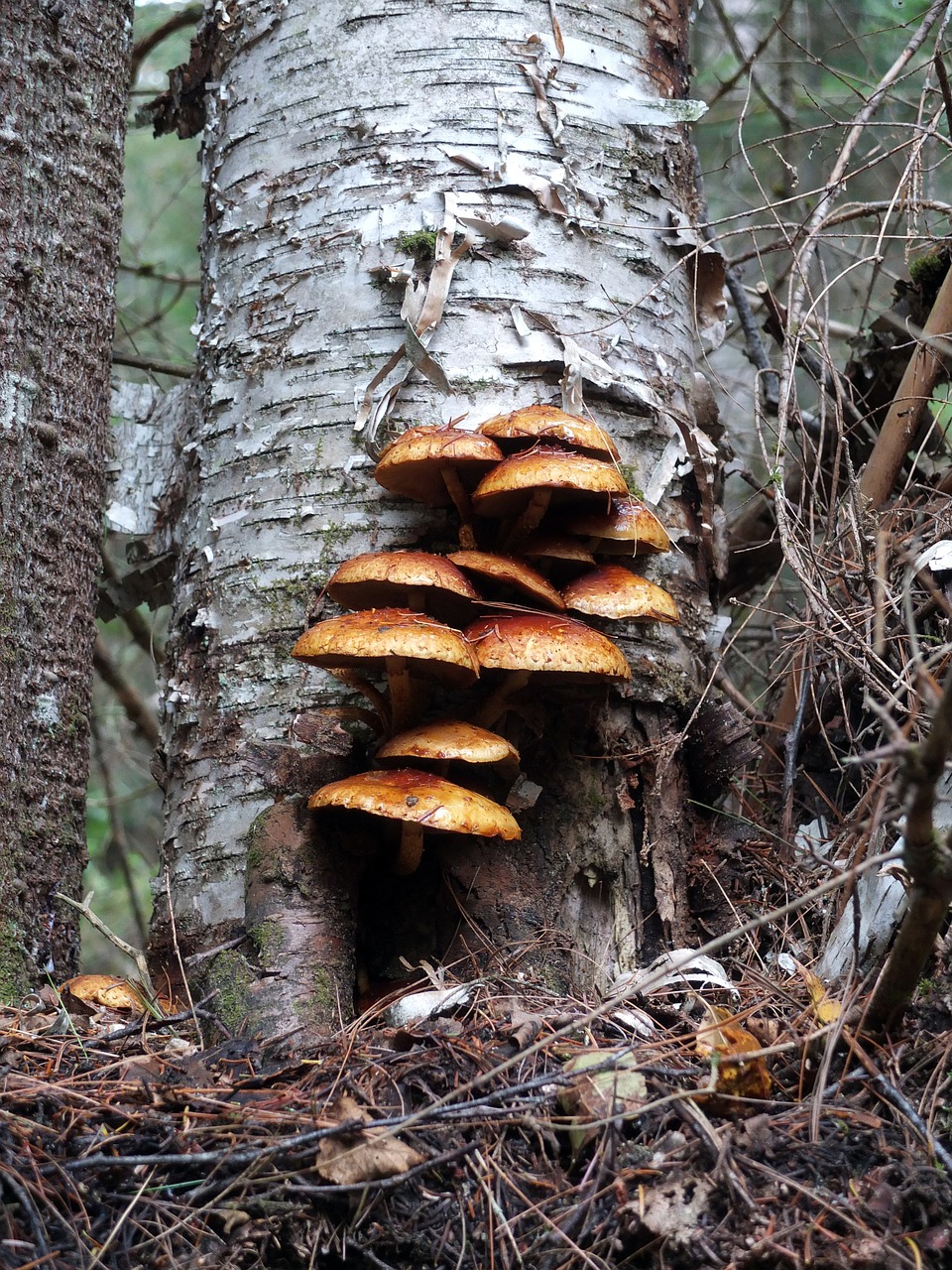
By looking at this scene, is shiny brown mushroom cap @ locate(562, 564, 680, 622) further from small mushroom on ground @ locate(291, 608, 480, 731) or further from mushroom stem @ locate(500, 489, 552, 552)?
small mushroom on ground @ locate(291, 608, 480, 731)

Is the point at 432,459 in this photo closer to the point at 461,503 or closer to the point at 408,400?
the point at 461,503

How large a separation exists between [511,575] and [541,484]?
0.22 m

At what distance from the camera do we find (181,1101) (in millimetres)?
1953

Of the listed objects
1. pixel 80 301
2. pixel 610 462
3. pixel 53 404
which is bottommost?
pixel 610 462

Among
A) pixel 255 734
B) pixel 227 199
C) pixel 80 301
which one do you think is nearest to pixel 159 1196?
pixel 255 734

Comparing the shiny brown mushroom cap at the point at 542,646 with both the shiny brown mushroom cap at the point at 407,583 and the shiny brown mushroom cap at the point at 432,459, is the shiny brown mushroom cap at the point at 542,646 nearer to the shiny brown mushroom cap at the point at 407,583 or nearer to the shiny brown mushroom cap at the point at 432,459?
the shiny brown mushroom cap at the point at 407,583

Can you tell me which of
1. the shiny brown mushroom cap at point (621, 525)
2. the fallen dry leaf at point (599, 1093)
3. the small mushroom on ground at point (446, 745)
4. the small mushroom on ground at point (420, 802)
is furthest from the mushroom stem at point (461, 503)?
the fallen dry leaf at point (599, 1093)

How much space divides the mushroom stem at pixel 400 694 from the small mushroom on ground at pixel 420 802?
0.21m

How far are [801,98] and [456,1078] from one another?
538 cm

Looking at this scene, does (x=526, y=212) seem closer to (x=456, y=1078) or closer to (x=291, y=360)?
(x=291, y=360)

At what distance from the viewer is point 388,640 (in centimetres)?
219

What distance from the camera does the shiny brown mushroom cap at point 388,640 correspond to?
2186mm

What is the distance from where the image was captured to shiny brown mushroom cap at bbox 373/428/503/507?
2.48 m

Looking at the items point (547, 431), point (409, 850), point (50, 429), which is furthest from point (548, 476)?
point (50, 429)
